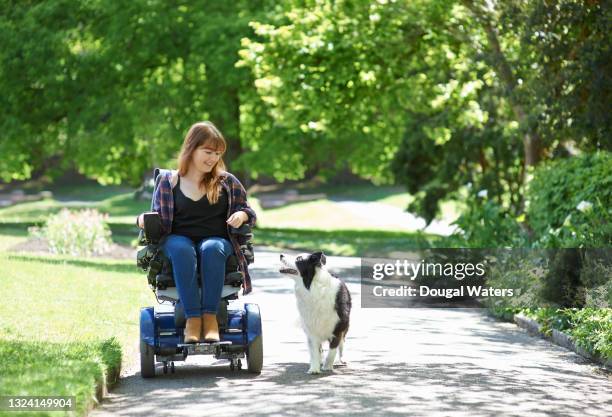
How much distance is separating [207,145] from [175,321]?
1.48 metres

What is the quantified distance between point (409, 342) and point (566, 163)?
6725mm

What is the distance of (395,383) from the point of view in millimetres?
9922

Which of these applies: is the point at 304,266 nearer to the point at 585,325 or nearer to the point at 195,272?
the point at 195,272

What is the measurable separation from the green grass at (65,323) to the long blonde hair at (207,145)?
1.61 m

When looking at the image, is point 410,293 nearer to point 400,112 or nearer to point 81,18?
point 400,112

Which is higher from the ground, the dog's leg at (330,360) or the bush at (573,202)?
the bush at (573,202)

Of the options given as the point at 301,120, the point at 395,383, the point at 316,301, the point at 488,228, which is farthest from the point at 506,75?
the point at 395,383

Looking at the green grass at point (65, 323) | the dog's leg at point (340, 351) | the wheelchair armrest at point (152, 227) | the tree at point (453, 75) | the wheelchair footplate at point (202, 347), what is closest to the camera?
the green grass at point (65, 323)

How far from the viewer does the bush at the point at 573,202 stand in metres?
15.6

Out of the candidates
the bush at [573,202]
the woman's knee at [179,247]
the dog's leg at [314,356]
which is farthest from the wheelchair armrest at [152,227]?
the bush at [573,202]

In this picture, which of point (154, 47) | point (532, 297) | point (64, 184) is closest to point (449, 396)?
point (532, 297)

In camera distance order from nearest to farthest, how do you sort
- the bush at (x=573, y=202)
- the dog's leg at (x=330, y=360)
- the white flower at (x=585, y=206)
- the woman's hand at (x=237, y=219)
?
the woman's hand at (x=237, y=219)
the dog's leg at (x=330, y=360)
the bush at (x=573, y=202)
the white flower at (x=585, y=206)

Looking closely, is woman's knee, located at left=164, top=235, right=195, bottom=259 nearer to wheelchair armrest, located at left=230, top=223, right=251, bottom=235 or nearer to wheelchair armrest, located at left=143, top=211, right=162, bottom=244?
wheelchair armrest, located at left=143, top=211, right=162, bottom=244

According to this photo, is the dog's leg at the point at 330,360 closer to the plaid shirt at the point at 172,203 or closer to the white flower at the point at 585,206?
the plaid shirt at the point at 172,203
